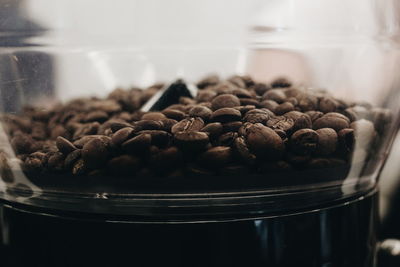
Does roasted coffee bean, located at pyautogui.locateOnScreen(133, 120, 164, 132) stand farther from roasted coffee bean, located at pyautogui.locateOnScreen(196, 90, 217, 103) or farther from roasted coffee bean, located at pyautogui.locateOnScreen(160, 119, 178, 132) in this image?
roasted coffee bean, located at pyautogui.locateOnScreen(196, 90, 217, 103)

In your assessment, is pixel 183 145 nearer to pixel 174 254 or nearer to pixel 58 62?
pixel 174 254

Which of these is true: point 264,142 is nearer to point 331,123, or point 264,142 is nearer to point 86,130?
point 331,123

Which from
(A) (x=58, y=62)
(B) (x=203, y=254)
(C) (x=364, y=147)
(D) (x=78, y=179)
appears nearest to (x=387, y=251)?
(C) (x=364, y=147)

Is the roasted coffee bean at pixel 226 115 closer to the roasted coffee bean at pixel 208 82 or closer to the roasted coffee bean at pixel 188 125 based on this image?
the roasted coffee bean at pixel 188 125

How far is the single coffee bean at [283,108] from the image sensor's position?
50 centimetres

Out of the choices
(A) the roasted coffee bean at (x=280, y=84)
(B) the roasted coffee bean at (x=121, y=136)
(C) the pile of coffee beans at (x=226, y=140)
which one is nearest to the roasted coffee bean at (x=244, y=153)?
(C) the pile of coffee beans at (x=226, y=140)

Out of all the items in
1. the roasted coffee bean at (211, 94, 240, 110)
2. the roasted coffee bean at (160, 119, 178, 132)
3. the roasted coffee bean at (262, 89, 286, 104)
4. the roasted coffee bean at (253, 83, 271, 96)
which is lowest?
the roasted coffee bean at (160, 119, 178, 132)

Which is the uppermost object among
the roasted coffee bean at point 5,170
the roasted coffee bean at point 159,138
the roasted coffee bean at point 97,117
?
the roasted coffee bean at point 159,138

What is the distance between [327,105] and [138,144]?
216 mm

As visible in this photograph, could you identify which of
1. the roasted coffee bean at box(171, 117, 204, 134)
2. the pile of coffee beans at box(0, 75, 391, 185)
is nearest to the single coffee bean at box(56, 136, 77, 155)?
the pile of coffee beans at box(0, 75, 391, 185)

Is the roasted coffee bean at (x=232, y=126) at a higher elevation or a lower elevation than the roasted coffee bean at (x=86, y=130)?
higher

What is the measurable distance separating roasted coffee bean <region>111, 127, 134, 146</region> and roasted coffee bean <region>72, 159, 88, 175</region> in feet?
0.12

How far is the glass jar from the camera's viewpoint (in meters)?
0.45

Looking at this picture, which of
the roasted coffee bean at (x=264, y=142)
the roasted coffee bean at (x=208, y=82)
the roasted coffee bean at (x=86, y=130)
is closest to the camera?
the roasted coffee bean at (x=264, y=142)
